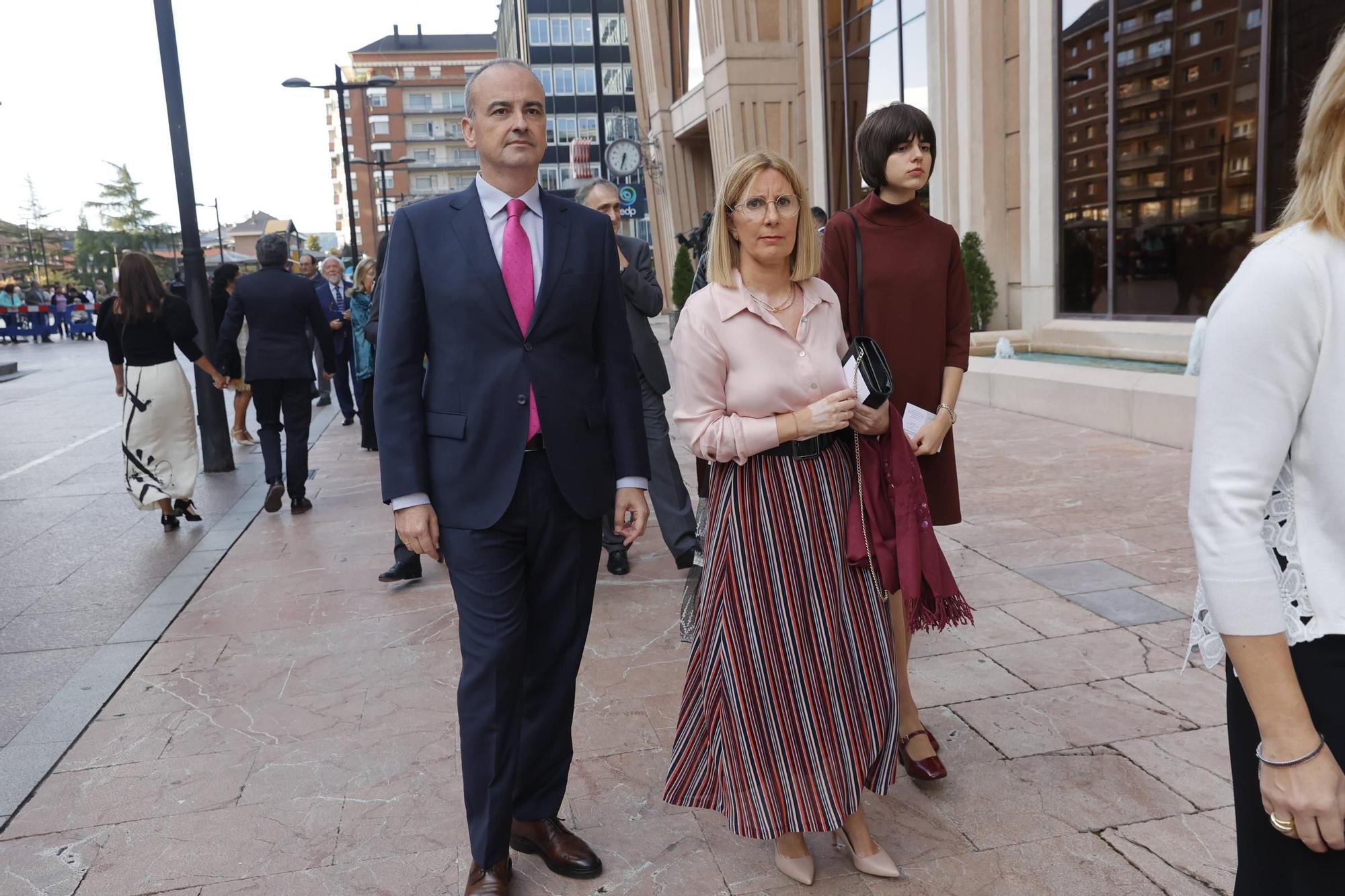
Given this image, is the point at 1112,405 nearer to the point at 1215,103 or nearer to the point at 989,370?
the point at 989,370

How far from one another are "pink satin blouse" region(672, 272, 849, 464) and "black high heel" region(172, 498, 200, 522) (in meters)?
6.13

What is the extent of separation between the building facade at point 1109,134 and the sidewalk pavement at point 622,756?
643cm

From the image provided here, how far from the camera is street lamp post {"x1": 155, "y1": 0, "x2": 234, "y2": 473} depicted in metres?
Result: 9.79

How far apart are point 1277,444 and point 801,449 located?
5.19ft

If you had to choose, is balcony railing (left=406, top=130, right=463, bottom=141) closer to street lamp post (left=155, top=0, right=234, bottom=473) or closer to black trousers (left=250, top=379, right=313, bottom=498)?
street lamp post (left=155, top=0, right=234, bottom=473)

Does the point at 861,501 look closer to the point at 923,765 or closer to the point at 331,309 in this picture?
the point at 923,765

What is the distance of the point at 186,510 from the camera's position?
7953 millimetres

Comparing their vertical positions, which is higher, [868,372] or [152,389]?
[868,372]

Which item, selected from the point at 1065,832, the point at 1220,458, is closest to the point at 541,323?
the point at 1220,458

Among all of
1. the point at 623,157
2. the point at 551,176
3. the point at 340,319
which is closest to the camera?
the point at 340,319

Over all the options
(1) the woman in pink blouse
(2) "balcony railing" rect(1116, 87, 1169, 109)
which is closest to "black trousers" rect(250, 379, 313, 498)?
(1) the woman in pink blouse

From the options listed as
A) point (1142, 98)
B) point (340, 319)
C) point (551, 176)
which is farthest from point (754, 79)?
point (551, 176)

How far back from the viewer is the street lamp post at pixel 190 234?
9.79 meters

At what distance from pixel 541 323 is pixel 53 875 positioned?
2119mm
